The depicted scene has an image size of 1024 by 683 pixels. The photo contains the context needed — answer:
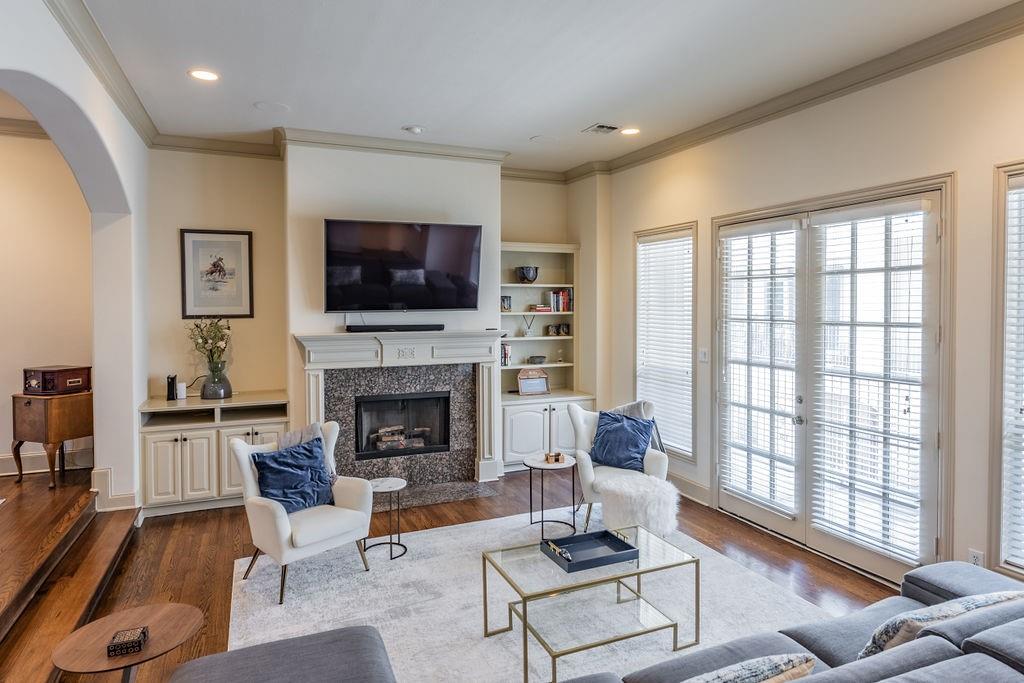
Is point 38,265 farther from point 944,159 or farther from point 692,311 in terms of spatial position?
point 944,159

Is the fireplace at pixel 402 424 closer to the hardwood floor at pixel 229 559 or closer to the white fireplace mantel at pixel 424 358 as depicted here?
the white fireplace mantel at pixel 424 358

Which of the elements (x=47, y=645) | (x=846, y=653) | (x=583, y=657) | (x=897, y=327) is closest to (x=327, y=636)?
(x=583, y=657)

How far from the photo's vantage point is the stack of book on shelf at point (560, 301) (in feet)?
21.2

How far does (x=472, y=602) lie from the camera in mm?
3311

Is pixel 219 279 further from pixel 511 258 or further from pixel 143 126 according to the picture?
pixel 511 258

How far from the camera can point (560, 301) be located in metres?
6.47

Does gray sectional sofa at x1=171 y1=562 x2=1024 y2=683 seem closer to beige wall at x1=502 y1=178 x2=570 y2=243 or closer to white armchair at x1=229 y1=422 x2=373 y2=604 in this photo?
white armchair at x1=229 y1=422 x2=373 y2=604

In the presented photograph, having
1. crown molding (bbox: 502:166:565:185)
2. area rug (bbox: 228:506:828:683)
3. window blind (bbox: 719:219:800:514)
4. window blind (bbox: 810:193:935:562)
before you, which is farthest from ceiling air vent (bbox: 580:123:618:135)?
area rug (bbox: 228:506:828:683)

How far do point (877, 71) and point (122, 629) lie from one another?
179 inches

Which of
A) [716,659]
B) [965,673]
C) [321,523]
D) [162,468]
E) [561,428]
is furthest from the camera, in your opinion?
[561,428]

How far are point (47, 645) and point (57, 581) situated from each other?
78cm

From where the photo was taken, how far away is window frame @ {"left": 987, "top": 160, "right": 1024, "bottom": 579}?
301 centimetres

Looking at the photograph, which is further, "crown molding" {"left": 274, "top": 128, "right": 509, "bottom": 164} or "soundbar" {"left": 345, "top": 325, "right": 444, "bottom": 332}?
"soundbar" {"left": 345, "top": 325, "right": 444, "bottom": 332}

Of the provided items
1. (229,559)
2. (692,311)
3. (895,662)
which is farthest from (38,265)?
(895,662)
